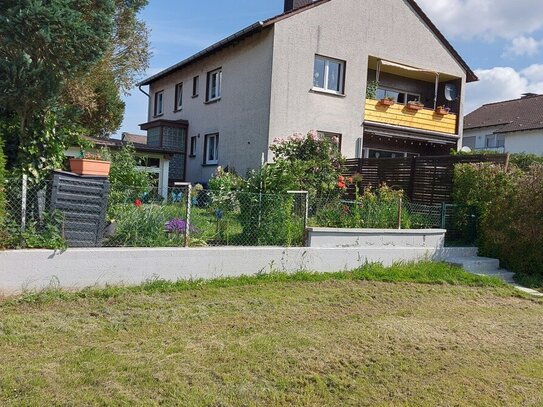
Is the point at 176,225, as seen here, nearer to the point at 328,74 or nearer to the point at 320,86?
the point at 320,86

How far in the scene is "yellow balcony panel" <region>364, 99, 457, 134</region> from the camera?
1822 centimetres

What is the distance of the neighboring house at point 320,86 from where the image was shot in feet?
53.2

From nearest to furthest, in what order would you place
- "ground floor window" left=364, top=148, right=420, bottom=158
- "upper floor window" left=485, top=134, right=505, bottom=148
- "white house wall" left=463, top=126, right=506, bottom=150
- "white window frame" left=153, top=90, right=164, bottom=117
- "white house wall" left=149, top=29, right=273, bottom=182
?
1. "white house wall" left=149, top=29, right=273, bottom=182
2. "ground floor window" left=364, top=148, right=420, bottom=158
3. "white window frame" left=153, top=90, right=164, bottom=117
4. "upper floor window" left=485, top=134, right=505, bottom=148
5. "white house wall" left=463, top=126, right=506, bottom=150

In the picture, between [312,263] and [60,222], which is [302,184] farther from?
[60,222]

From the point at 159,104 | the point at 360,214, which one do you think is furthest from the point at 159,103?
the point at 360,214

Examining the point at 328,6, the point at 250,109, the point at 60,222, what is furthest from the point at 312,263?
the point at 328,6

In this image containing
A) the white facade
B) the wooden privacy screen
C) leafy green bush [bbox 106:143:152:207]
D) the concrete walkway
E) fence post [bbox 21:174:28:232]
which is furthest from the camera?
the white facade

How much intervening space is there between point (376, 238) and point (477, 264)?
229cm

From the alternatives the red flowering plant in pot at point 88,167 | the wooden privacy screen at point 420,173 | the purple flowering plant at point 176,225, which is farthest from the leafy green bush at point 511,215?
the red flowering plant in pot at point 88,167

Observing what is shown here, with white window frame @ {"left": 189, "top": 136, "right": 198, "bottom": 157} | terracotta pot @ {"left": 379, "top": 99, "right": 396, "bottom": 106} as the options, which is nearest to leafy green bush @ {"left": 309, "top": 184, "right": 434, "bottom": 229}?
terracotta pot @ {"left": 379, "top": 99, "right": 396, "bottom": 106}

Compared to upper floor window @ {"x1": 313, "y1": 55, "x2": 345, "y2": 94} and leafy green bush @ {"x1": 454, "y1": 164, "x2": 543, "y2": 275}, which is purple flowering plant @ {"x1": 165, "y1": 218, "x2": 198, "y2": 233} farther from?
upper floor window @ {"x1": 313, "y1": 55, "x2": 345, "y2": 94}

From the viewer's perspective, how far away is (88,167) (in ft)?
22.5

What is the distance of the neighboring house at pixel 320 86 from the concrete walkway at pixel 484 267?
787 centimetres

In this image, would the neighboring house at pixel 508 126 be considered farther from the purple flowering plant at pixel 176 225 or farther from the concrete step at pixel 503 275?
the purple flowering plant at pixel 176 225
